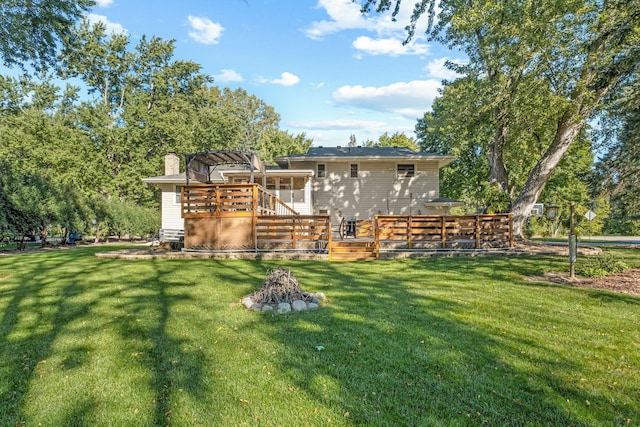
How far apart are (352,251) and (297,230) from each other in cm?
204

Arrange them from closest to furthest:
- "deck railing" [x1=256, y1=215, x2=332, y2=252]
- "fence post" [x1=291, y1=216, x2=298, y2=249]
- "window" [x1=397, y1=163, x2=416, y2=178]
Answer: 1. "deck railing" [x1=256, y1=215, x2=332, y2=252]
2. "fence post" [x1=291, y1=216, x2=298, y2=249]
3. "window" [x1=397, y1=163, x2=416, y2=178]

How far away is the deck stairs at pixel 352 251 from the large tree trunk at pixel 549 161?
7187 mm

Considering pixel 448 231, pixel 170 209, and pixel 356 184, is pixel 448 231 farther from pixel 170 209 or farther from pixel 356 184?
pixel 170 209

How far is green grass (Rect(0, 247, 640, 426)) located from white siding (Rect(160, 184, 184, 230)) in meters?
13.4

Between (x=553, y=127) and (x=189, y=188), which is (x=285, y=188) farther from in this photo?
(x=553, y=127)

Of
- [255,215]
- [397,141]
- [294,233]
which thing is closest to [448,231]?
[294,233]

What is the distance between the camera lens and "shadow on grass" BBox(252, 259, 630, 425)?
2.46 meters

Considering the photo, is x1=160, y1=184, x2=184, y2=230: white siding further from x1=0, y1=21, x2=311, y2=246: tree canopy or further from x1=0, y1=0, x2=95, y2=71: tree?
x1=0, y1=0, x2=95, y2=71: tree

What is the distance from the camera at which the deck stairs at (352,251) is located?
1104cm

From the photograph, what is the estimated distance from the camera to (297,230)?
11273mm

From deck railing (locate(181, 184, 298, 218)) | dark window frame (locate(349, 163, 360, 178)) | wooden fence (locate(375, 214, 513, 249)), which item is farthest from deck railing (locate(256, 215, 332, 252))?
dark window frame (locate(349, 163, 360, 178))

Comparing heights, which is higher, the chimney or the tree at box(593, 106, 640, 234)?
the chimney

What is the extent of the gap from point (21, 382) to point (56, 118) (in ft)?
108

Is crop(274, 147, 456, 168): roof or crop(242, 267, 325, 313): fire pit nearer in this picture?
crop(242, 267, 325, 313): fire pit
